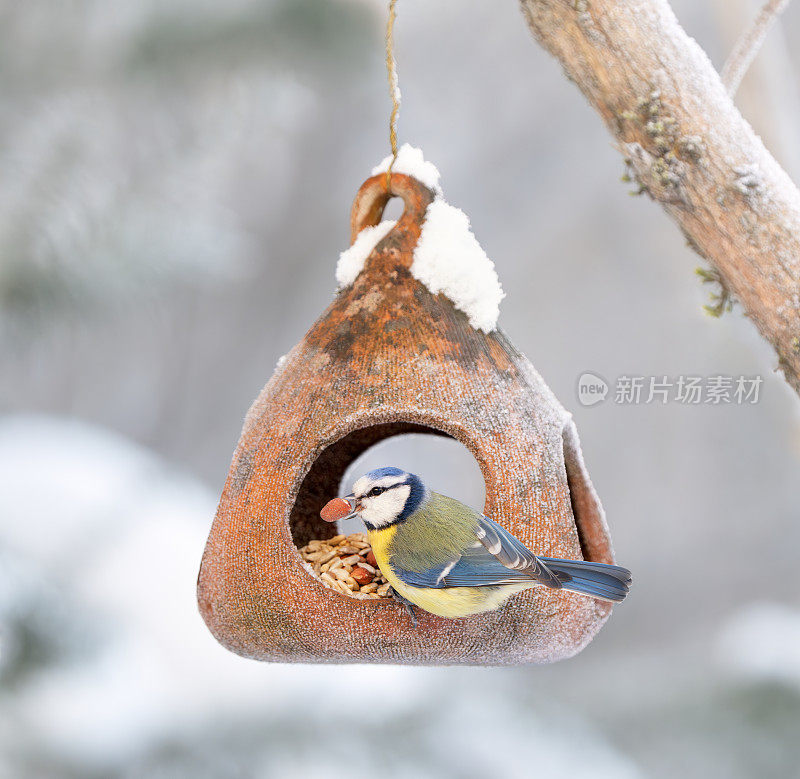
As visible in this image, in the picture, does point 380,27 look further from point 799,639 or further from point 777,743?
point 777,743

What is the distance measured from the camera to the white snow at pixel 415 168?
1.28 meters

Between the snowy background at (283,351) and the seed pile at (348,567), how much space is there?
0.87 metres

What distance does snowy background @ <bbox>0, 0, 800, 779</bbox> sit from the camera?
6.59 ft

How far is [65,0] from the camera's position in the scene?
2.18 metres

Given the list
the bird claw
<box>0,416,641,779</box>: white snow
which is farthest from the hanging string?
<box>0,416,641,779</box>: white snow

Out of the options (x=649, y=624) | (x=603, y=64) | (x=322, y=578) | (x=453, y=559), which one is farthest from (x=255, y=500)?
(x=649, y=624)

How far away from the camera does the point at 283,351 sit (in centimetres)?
373

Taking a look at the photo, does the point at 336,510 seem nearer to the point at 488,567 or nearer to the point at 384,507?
the point at 384,507

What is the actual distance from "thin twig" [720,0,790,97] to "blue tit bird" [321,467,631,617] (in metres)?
0.73

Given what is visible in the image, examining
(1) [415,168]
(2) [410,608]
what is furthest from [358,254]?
(2) [410,608]

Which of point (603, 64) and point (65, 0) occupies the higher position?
point (65, 0)

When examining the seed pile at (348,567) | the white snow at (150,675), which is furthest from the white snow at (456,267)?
the white snow at (150,675)

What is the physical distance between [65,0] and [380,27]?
0.78m

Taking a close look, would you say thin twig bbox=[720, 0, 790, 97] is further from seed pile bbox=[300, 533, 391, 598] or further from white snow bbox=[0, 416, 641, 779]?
white snow bbox=[0, 416, 641, 779]
